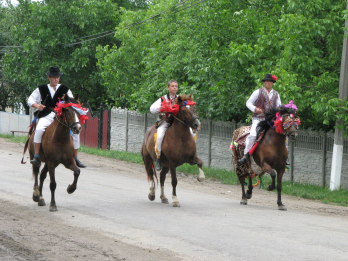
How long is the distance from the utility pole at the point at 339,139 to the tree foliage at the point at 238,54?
1.17 feet

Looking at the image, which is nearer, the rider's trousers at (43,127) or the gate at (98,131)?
the rider's trousers at (43,127)

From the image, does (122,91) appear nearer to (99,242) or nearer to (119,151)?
(119,151)

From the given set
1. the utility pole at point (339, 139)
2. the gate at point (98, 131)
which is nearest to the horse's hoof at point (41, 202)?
the utility pole at point (339, 139)

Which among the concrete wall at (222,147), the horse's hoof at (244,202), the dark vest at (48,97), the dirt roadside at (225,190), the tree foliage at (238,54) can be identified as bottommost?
the dirt roadside at (225,190)

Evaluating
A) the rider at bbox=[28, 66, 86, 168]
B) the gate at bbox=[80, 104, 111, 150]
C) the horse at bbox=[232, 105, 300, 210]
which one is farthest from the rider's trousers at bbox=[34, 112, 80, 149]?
the gate at bbox=[80, 104, 111, 150]

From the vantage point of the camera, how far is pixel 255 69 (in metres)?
16.1

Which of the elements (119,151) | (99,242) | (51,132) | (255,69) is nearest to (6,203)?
(51,132)

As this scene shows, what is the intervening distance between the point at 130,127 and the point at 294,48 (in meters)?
12.9

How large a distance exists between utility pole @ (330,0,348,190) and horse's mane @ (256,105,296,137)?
13.4ft

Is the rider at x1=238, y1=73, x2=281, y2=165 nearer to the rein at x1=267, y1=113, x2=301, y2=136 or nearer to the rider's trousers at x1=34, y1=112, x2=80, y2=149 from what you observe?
the rein at x1=267, y1=113, x2=301, y2=136

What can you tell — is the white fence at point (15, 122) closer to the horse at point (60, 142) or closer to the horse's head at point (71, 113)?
the horse at point (60, 142)

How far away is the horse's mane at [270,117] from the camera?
1089 cm

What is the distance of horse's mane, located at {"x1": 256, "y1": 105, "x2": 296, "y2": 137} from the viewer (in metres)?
10.9

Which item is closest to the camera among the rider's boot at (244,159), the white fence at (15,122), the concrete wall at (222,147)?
the rider's boot at (244,159)
